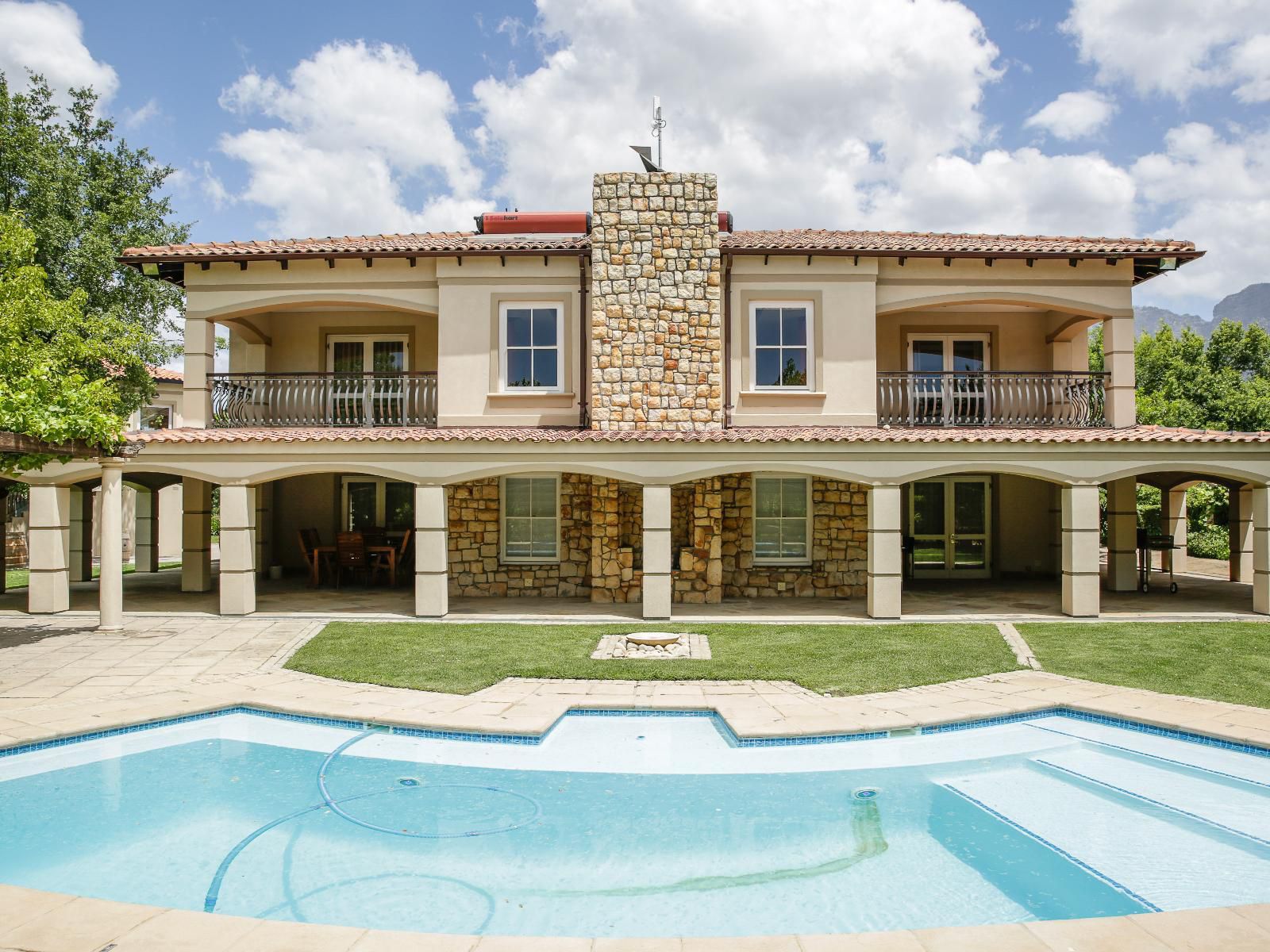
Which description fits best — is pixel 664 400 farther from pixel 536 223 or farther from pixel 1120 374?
pixel 1120 374

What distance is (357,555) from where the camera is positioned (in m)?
16.6

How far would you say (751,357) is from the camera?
1598cm

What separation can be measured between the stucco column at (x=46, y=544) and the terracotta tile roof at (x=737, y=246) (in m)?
4.92

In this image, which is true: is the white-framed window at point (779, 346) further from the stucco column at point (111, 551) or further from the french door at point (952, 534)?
the stucco column at point (111, 551)

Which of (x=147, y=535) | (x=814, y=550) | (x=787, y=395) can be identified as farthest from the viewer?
(x=147, y=535)

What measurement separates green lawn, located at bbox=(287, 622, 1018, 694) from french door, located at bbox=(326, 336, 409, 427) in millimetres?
5331

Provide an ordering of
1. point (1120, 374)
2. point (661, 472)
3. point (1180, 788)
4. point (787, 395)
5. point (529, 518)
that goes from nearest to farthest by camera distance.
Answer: point (1180, 788) < point (661, 472) < point (1120, 374) < point (787, 395) < point (529, 518)

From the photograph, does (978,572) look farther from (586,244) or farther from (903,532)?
(586,244)

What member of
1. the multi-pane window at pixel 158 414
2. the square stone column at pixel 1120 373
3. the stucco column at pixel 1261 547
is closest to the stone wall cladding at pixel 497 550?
the square stone column at pixel 1120 373

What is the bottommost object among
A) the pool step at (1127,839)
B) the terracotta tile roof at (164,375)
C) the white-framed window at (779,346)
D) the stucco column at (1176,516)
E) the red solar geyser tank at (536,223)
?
the pool step at (1127,839)

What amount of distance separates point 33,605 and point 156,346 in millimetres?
14027

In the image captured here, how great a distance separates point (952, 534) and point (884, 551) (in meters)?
6.03

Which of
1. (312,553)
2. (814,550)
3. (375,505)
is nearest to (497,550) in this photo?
(375,505)

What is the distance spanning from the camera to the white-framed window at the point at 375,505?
18500 millimetres
